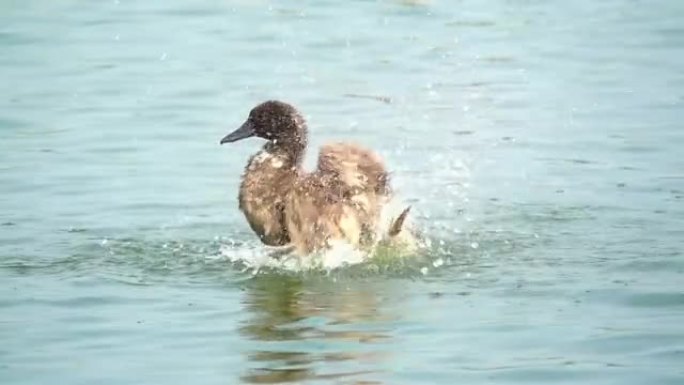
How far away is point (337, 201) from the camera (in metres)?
11.1

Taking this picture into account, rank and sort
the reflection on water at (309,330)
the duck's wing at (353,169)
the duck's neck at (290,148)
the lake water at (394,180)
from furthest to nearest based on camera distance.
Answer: the duck's neck at (290,148) < the duck's wing at (353,169) < the lake water at (394,180) < the reflection on water at (309,330)

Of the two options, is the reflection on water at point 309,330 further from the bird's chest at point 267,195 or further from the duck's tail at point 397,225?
the duck's tail at point 397,225

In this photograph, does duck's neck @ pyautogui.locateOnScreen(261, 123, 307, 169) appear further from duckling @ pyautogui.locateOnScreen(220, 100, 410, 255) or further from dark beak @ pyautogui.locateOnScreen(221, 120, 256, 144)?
dark beak @ pyautogui.locateOnScreen(221, 120, 256, 144)

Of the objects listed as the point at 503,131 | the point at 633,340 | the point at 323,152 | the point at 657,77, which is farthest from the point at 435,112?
the point at 633,340

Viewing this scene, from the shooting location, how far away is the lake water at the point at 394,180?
30.4ft

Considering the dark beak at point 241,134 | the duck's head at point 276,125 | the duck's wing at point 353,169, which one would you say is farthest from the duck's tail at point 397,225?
the dark beak at point 241,134

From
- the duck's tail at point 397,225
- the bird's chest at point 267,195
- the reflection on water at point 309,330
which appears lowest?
the reflection on water at point 309,330

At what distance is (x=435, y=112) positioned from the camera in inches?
600

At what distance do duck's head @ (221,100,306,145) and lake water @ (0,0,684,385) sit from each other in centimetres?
62

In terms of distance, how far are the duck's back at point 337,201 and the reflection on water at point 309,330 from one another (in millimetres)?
395

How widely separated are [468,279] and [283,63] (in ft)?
22.1

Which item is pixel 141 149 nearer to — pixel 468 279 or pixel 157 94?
pixel 157 94

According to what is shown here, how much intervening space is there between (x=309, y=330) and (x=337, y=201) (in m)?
1.57

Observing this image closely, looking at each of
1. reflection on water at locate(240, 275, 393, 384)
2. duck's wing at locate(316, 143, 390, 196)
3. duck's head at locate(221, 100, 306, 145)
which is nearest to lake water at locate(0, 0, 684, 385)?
reflection on water at locate(240, 275, 393, 384)
